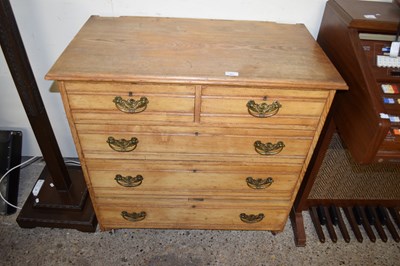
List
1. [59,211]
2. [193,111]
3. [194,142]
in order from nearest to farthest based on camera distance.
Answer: [193,111] → [194,142] → [59,211]

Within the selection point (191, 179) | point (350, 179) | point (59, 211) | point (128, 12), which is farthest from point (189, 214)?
point (128, 12)

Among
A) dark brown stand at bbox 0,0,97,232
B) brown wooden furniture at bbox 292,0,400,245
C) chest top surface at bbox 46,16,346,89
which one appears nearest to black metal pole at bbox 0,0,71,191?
dark brown stand at bbox 0,0,97,232

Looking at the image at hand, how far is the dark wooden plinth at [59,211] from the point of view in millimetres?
1702

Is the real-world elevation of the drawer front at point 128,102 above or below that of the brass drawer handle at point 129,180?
above

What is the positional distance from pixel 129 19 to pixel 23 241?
1390 mm

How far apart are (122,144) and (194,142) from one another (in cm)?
31

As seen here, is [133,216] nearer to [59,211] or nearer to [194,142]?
[59,211]

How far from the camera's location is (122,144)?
1271 millimetres

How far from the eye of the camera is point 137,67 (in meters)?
1.09

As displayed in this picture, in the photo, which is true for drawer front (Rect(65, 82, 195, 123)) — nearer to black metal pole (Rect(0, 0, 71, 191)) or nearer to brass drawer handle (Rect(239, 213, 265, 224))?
black metal pole (Rect(0, 0, 71, 191))

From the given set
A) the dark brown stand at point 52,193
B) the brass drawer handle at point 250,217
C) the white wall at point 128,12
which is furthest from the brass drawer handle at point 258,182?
the dark brown stand at point 52,193

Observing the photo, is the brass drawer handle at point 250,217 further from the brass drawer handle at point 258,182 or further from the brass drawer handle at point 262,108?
the brass drawer handle at point 262,108

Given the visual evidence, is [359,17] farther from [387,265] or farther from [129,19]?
[387,265]

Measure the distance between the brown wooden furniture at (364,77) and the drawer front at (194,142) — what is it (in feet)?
0.68
